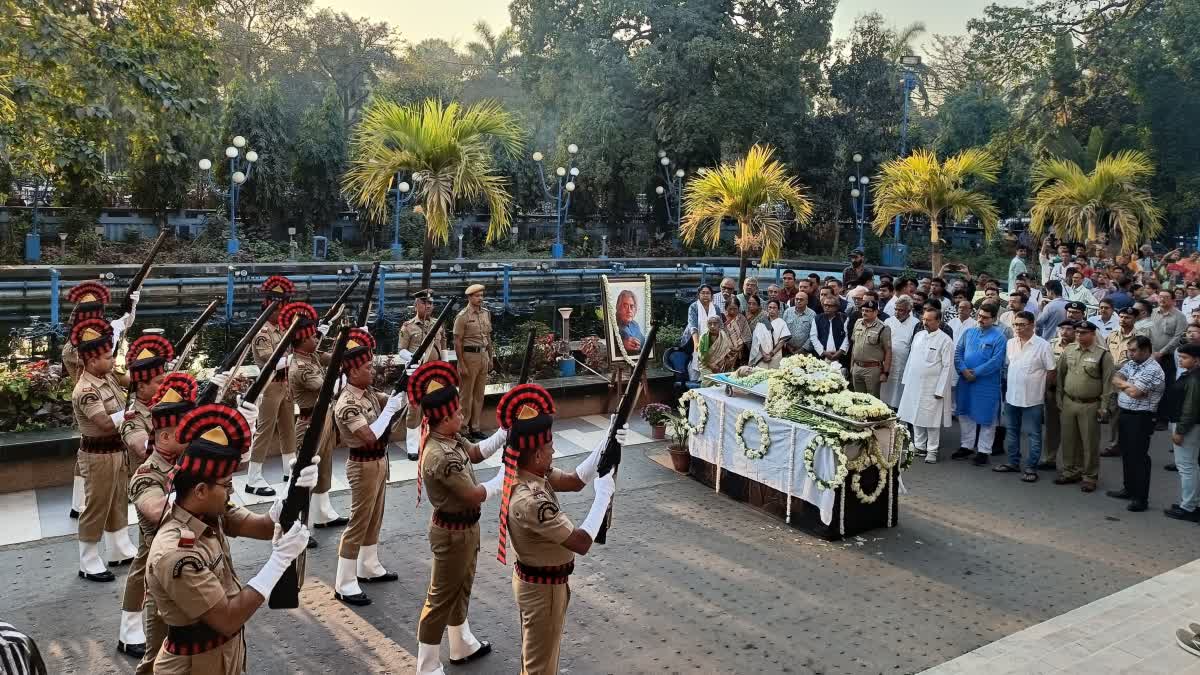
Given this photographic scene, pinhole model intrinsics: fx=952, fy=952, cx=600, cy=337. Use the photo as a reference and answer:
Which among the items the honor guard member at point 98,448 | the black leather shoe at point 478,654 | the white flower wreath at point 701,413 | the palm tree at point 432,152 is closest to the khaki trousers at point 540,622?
the black leather shoe at point 478,654

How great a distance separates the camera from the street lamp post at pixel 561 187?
3306 cm

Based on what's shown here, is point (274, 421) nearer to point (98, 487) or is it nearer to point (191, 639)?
point (98, 487)

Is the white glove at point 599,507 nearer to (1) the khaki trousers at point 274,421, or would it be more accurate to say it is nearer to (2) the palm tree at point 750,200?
(1) the khaki trousers at point 274,421

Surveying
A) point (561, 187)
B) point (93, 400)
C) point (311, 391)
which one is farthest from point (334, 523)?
point (561, 187)

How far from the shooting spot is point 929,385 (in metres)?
10.9

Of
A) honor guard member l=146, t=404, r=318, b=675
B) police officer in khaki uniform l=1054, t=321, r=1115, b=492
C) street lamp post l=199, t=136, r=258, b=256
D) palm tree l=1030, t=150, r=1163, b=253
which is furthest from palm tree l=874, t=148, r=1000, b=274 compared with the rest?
street lamp post l=199, t=136, r=258, b=256

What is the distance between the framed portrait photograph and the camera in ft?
41.2

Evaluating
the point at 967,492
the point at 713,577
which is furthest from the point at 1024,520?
the point at 713,577

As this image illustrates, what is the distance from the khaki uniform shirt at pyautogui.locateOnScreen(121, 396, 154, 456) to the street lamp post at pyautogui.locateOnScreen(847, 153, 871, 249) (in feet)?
98.6

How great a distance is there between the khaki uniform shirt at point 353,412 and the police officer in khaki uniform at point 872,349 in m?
6.45

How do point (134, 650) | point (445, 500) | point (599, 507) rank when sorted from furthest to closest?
point (134, 650) → point (445, 500) → point (599, 507)

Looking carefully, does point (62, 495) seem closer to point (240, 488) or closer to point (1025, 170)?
point (240, 488)

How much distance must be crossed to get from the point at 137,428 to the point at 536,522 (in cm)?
313

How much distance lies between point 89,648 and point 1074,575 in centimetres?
726
